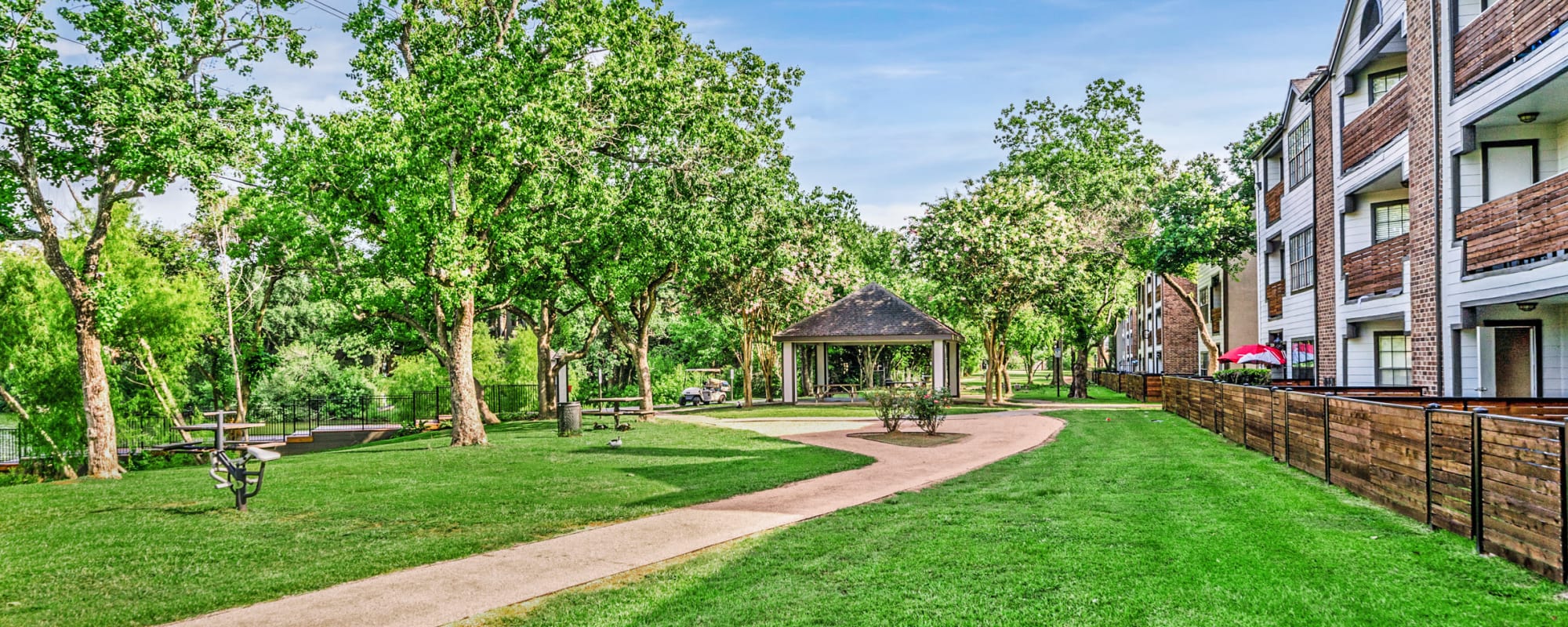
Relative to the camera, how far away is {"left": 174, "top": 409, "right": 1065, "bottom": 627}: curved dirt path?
620cm

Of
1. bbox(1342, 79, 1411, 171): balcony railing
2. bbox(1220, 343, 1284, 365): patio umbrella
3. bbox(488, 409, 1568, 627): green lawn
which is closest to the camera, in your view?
bbox(488, 409, 1568, 627): green lawn

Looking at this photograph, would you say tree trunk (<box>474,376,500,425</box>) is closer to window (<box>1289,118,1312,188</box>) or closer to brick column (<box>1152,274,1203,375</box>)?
window (<box>1289,118,1312,188</box>)

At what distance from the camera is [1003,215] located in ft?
105

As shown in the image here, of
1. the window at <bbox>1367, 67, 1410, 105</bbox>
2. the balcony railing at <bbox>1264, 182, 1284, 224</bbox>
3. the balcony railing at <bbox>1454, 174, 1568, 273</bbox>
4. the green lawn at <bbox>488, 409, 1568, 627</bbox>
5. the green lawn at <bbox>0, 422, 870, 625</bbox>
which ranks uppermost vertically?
the window at <bbox>1367, 67, 1410, 105</bbox>

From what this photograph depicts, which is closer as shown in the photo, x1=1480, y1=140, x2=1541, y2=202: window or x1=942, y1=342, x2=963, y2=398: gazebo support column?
x1=1480, y1=140, x2=1541, y2=202: window

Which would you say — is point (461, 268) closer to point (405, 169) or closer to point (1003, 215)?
point (405, 169)

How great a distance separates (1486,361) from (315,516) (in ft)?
57.3

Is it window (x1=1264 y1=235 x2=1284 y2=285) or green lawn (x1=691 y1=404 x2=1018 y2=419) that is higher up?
window (x1=1264 y1=235 x2=1284 y2=285)

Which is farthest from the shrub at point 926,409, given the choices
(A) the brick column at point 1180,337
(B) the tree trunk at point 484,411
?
(A) the brick column at point 1180,337

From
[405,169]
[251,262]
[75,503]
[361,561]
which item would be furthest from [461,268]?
[361,561]

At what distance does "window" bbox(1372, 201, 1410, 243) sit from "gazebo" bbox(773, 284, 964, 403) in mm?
15361

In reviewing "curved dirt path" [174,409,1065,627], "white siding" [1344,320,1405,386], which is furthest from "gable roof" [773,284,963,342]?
"curved dirt path" [174,409,1065,627]

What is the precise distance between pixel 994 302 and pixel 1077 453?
1707 cm

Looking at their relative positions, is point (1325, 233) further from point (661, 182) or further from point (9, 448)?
point (9, 448)
